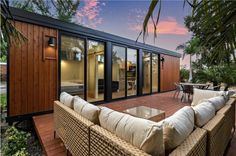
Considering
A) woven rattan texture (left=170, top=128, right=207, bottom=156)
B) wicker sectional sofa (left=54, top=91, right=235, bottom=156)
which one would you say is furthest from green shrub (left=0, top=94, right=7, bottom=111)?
woven rattan texture (left=170, top=128, right=207, bottom=156)

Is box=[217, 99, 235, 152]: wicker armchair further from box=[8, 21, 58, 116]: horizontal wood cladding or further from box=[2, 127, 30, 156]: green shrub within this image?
box=[8, 21, 58, 116]: horizontal wood cladding

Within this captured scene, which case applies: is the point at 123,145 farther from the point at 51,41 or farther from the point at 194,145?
the point at 51,41

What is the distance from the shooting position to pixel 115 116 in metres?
1.53

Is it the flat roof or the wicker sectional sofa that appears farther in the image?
the flat roof

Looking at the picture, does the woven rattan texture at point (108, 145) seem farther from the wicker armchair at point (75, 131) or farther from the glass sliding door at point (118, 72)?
the glass sliding door at point (118, 72)

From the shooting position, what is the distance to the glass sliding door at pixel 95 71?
5.72 metres

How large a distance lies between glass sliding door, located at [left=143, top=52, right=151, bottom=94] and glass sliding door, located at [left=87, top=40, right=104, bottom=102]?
2.89 m

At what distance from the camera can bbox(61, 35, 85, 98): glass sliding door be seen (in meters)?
4.92

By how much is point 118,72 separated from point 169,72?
463cm

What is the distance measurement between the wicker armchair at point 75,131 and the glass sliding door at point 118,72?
160 inches

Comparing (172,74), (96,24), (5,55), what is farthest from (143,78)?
(5,55)

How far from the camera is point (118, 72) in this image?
22.1 ft

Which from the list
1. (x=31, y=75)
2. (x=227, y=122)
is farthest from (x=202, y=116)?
(x=31, y=75)

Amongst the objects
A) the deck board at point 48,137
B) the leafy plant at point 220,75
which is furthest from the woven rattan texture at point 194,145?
the leafy plant at point 220,75
